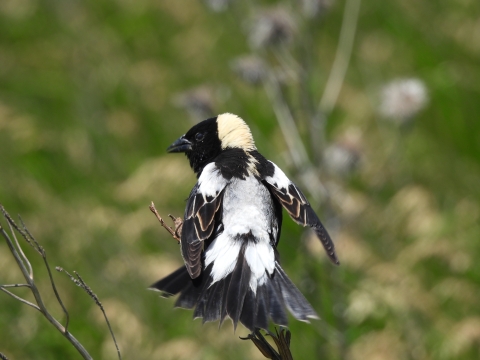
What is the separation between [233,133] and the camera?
121 inches

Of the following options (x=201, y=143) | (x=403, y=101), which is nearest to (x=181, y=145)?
(x=201, y=143)

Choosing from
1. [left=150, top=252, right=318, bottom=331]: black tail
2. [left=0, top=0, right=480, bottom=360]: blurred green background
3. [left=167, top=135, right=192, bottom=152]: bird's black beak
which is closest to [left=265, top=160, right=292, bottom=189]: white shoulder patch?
[left=150, top=252, right=318, bottom=331]: black tail

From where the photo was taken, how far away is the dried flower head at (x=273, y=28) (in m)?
3.96

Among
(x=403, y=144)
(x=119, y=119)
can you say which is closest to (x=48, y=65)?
(x=119, y=119)

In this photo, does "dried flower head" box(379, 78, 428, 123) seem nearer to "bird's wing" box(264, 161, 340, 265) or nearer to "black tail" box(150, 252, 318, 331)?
"bird's wing" box(264, 161, 340, 265)

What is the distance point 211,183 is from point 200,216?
0.19 m

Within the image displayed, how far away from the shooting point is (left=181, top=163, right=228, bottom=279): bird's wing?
2217mm

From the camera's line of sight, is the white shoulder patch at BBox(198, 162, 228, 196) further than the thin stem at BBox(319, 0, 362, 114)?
No

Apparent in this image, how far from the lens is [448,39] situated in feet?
21.0

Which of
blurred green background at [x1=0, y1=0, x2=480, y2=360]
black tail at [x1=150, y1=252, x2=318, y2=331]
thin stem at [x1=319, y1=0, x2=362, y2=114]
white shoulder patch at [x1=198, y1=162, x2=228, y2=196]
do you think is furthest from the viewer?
thin stem at [x1=319, y1=0, x2=362, y2=114]

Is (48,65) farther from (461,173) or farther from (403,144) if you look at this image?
(461,173)

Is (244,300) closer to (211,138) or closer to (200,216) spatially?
(200,216)

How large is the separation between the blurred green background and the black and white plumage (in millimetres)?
1081

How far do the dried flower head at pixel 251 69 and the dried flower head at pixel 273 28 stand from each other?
196 millimetres
